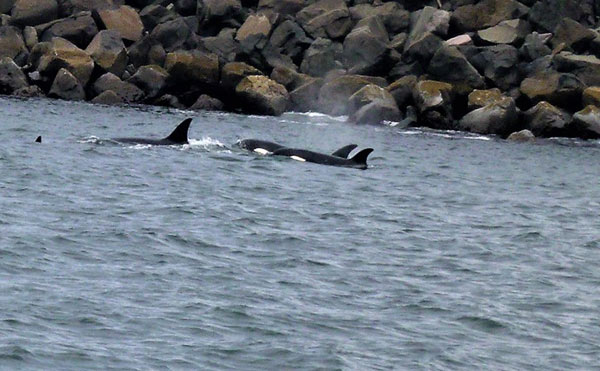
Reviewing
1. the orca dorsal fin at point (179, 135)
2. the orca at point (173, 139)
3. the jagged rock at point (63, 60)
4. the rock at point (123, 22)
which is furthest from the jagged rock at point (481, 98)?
the orca dorsal fin at point (179, 135)

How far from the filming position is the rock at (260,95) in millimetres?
44375

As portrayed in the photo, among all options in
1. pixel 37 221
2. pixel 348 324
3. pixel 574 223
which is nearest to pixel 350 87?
pixel 574 223

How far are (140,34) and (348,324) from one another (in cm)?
3619

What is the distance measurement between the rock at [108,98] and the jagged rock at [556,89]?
45.2 ft

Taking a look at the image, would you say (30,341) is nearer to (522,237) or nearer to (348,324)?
(348,324)

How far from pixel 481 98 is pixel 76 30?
14.9 meters

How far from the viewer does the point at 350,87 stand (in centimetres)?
4534

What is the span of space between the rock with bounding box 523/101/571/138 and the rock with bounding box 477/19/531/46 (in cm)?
552

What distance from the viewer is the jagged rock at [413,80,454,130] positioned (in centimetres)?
4291

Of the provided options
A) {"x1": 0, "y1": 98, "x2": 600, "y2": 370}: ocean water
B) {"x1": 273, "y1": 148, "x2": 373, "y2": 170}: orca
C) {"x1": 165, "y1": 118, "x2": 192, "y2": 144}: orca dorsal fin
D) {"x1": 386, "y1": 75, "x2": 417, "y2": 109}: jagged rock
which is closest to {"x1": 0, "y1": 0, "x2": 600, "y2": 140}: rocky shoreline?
{"x1": 386, "y1": 75, "x2": 417, "y2": 109}: jagged rock

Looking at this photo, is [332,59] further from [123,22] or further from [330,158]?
[330,158]

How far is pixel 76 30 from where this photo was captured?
1854 inches

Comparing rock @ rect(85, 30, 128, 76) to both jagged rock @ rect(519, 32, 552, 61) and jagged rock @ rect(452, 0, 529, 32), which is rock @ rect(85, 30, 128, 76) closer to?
jagged rock @ rect(452, 0, 529, 32)

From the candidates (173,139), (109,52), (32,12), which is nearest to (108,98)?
(109,52)
